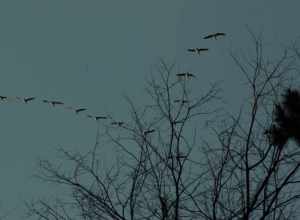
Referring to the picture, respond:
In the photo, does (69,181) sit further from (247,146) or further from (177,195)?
(247,146)

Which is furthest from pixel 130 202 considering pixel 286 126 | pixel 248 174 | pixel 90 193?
pixel 286 126

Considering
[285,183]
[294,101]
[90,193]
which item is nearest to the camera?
[294,101]

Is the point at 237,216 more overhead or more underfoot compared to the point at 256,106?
more underfoot

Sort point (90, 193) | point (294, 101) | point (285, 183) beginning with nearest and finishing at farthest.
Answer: point (294, 101), point (285, 183), point (90, 193)

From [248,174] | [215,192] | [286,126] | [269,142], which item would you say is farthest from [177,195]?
[286,126]

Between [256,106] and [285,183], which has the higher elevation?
[256,106]

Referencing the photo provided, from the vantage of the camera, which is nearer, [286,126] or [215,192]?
[286,126]

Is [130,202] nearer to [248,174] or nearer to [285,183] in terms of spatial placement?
[248,174]

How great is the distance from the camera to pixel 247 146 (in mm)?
7805

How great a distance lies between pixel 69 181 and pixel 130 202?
1.05 meters

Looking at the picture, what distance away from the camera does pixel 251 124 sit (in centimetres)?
794

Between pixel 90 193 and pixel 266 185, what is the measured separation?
A: 2.76 meters

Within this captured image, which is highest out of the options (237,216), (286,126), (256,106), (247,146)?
(256,106)

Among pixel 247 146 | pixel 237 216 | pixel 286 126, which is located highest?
pixel 247 146
